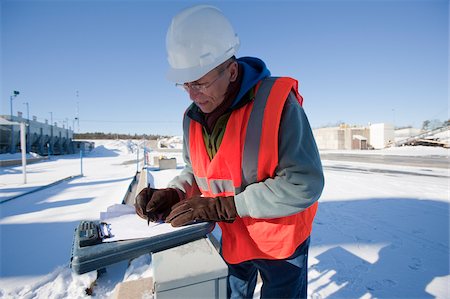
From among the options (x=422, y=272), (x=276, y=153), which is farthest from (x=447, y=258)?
(x=276, y=153)

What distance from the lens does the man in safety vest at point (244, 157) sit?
3.59ft

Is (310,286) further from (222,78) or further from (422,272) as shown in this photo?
(222,78)

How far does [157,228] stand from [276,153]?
2.05ft

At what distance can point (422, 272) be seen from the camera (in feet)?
8.92

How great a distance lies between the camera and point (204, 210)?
3.62 ft

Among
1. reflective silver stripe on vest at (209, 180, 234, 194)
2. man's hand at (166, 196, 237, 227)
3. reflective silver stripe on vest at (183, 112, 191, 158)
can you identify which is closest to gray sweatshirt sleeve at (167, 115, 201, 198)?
reflective silver stripe on vest at (183, 112, 191, 158)

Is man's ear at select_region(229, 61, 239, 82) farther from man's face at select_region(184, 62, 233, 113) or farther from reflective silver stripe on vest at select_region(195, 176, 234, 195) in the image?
reflective silver stripe on vest at select_region(195, 176, 234, 195)

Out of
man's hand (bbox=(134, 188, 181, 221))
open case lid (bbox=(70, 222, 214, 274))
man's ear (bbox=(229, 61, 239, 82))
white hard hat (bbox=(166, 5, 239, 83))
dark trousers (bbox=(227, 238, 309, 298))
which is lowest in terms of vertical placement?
dark trousers (bbox=(227, 238, 309, 298))

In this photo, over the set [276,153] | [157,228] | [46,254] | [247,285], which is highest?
[276,153]

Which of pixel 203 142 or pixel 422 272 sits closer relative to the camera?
pixel 203 142

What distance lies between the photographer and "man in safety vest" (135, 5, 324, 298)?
1095 millimetres

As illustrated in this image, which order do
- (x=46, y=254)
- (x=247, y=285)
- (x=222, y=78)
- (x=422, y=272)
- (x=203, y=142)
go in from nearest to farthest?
(x=222, y=78), (x=203, y=142), (x=247, y=285), (x=422, y=272), (x=46, y=254)

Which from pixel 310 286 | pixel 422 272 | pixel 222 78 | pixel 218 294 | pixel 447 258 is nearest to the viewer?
pixel 218 294

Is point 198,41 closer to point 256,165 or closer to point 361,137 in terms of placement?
point 256,165
